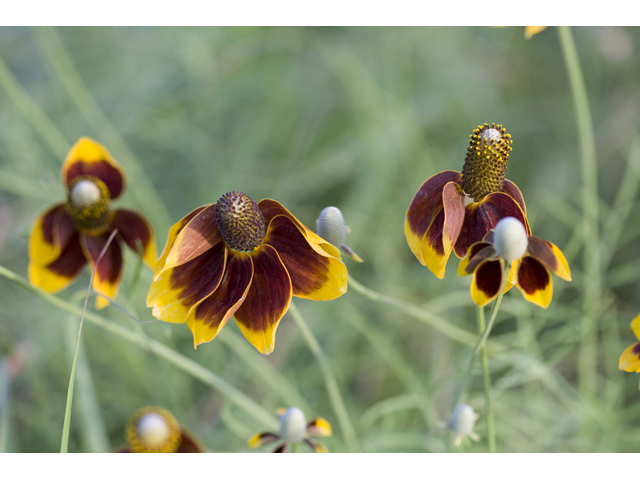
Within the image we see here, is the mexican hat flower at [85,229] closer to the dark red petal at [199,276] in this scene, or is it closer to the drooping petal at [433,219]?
the dark red petal at [199,276]

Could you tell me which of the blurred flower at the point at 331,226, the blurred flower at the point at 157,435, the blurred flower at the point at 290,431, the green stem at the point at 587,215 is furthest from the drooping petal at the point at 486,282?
the blurred flower at the point at 157,435

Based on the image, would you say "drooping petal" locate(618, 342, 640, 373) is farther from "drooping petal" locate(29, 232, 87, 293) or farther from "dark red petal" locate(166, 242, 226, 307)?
"drooping petal" locate(29, 232, 87, 293)

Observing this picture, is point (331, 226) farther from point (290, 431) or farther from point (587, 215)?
point (587, 215)

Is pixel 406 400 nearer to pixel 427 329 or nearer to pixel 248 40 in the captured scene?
pixel 427 329

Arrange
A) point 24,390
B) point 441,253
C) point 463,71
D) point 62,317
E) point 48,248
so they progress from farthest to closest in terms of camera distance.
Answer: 1. point 463,71
2. point 24,390
3. point 62,317
4. point 48,248
5. point 441,253

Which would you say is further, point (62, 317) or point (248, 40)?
point (248, 40)

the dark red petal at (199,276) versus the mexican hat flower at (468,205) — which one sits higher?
the mexican hat flower at (468,205)

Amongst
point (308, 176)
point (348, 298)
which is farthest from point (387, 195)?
point (348, 298)
